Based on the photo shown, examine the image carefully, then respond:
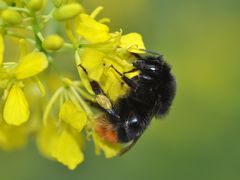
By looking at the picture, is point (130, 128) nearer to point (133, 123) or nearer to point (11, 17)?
point (133, 123)

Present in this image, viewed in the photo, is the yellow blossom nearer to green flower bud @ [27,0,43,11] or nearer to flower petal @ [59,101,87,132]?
green flower bud @ [27,0,43,11]

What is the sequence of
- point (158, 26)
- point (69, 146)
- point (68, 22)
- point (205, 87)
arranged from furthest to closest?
point (158, 26) < point (205, 87) < point (69, 146) < point (68, 22)

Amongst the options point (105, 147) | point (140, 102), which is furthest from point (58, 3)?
point (105, 147)

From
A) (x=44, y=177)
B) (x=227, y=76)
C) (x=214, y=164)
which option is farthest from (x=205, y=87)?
(x=44, y=177)

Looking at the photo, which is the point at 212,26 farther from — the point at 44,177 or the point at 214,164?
the point at 44,177

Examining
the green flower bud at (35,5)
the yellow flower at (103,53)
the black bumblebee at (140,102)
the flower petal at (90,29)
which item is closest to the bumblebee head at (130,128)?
the black bumblebee at (140,102)

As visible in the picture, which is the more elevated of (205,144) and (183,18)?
(183,18)
